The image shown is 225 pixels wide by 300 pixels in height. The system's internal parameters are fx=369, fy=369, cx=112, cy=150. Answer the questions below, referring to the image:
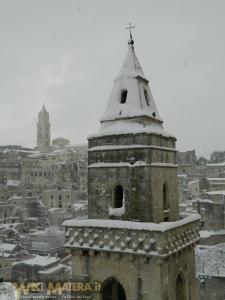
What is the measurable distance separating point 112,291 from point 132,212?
8.71 ft

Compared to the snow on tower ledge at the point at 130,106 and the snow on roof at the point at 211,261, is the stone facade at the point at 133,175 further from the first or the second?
the snow on roof at the point at 211,261

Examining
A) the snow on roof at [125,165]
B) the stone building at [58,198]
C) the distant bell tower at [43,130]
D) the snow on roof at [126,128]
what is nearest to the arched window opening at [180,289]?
the snow on roof at [125,165]

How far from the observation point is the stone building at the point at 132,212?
937cm

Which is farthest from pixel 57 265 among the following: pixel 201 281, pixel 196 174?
pixel 196 174

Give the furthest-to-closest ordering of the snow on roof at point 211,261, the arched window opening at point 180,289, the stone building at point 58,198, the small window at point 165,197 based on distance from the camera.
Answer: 1. the stone building at point 58,198
2. the snow on roof at point 211,261
3. the arched window opening at point 180,289
4. the small window at point 165,197

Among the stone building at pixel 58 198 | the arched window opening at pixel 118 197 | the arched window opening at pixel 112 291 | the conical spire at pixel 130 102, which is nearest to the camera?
the arched window opening at pixel 118 197

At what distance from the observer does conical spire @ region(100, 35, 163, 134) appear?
1037cm

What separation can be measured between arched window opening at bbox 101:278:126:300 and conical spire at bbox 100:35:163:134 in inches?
172

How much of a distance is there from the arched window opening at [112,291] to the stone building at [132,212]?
0.09 feet

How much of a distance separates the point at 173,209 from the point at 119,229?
2.11 m

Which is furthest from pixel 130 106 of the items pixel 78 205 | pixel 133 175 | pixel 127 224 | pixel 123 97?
pixel 78 205

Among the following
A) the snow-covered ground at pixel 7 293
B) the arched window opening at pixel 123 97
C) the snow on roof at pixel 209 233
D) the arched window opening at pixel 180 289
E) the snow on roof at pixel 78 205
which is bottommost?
the snow-covered ground at pixel 7 293

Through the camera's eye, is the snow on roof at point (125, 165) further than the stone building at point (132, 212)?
Yes

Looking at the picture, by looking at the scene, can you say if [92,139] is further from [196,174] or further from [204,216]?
[196,174]
